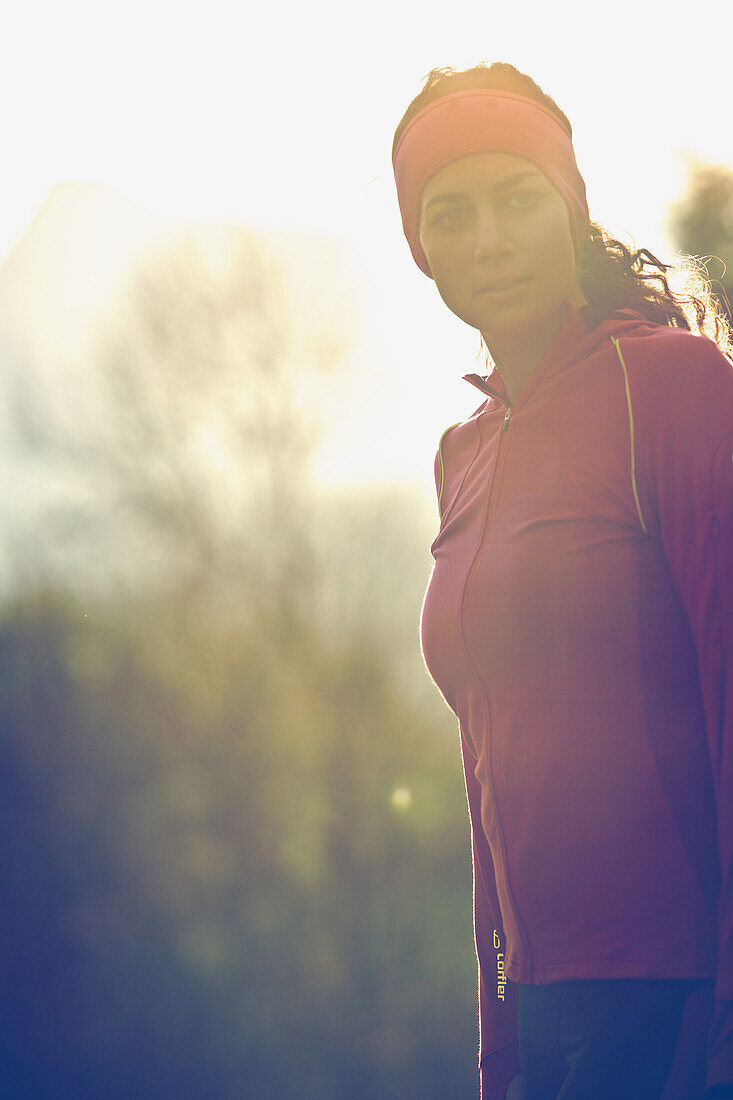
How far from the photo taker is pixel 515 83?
5.09 feet

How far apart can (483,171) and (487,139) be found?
1.9 inches

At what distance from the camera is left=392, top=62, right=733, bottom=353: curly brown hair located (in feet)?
4.92

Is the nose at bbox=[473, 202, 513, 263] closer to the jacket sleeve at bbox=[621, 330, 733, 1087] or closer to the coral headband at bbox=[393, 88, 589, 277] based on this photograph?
the coral headband at bbox=[393, 88, 589, 277]

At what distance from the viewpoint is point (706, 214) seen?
6406 millimetres

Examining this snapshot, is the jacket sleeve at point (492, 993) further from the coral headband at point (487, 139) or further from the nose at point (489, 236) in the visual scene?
the coral headband at point (487, 139)

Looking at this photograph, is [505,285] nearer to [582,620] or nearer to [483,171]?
[483,171]

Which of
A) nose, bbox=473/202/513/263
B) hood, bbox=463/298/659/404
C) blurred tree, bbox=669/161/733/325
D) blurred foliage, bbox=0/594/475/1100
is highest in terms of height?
blurred tree, bbox=669/161/733/325

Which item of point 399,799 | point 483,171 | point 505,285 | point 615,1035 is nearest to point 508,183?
point 483,171

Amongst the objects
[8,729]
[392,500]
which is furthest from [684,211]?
[8,729]

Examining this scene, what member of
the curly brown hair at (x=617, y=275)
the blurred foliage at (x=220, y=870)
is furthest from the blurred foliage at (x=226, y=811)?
the curly brown hair at (x=617, y=275)

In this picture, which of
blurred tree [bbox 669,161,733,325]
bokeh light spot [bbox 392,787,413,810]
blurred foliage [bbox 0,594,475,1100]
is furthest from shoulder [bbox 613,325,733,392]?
bokeh light spot [bbox 392,787,413,810]

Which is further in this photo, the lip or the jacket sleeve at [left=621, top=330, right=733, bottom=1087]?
the lip

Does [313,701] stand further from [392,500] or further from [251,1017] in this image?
[251,1017]

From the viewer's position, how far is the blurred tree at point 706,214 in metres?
6.16
